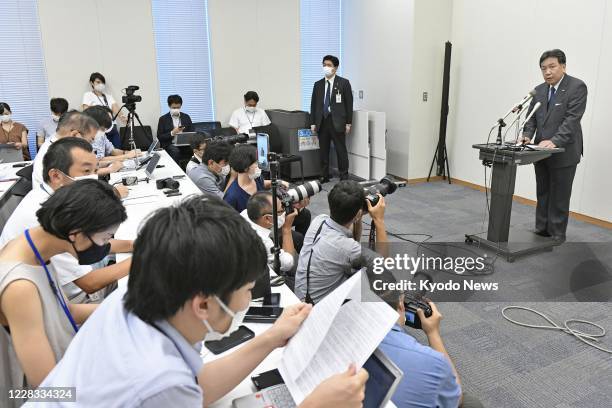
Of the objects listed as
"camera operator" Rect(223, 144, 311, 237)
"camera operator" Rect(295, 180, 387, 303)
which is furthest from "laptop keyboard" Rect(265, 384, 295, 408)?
"camera operator" Rect(223, 144, 311, 237)

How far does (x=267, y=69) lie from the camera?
22.0 feet

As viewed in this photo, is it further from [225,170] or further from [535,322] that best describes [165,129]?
[535,322]

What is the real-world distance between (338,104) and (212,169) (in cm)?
287

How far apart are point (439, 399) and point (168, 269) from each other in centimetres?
84

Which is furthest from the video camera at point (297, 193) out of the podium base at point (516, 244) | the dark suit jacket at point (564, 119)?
the dark suit jacket at point (564, 119)

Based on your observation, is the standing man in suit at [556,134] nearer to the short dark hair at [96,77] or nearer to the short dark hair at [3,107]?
the short dark hair at [96,77]

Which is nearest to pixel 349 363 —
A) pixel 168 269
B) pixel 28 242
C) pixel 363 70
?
pixel 168 269

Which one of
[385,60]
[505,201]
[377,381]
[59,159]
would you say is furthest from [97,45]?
[377,381]

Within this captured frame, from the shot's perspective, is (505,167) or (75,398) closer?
(75,398)

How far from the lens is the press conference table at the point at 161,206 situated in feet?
3.93

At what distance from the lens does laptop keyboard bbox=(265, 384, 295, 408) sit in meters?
1.11

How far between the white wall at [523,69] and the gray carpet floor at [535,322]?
2.04 feet

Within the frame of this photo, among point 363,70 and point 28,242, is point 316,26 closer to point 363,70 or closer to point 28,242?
point 363,70

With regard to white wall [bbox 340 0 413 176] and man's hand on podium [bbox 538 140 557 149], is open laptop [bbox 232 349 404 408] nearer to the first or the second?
man's hand on podium [bbox 538 140 557 149]
